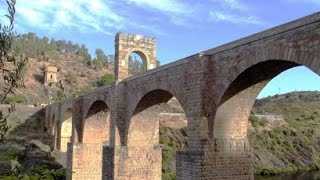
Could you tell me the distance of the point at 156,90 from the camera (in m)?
16.2

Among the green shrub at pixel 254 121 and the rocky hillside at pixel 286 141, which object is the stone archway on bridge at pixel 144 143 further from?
the green shrub at pixel 254 121

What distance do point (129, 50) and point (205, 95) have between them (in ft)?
30.1

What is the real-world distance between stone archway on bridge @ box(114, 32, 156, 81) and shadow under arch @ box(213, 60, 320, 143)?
8.50 meters

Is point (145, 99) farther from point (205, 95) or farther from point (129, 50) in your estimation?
point (205, 95)

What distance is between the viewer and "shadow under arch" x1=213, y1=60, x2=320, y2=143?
36.9 feet

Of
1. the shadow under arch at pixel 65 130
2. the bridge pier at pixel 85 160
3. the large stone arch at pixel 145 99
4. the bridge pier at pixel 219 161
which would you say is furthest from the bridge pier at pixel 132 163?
the shadow under arch at pixel 65 130

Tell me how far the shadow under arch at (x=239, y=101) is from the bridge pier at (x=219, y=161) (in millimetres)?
218

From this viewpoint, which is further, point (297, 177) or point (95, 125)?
point (297, 177)

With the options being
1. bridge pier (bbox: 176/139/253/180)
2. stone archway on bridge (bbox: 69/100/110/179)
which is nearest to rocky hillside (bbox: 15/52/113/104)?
stone archway on bridge (bbox: 69/100/110/179)

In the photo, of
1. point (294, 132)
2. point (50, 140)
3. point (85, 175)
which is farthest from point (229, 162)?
point (294, 132)

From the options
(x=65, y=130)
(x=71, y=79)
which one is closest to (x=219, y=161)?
(x=65, y=130)

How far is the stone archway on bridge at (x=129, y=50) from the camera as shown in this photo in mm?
20252

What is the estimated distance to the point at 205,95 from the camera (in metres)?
12.4

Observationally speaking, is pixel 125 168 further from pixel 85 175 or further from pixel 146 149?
pixel 85 175
